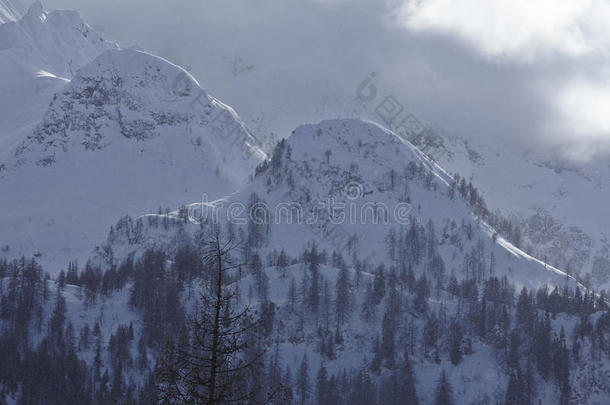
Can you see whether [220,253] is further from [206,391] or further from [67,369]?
[67,369]

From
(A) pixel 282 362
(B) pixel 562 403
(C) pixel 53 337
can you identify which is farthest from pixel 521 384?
(C) pixel 53 337

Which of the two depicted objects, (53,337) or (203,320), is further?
(53,337)

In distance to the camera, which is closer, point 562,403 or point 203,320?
point 203,320

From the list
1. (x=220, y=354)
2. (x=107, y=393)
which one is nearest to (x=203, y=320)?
(x=220, y=354)

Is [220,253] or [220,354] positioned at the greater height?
[220,253]

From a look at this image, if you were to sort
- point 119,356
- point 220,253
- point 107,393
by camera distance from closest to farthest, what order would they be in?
point 220,253 → point 107,393 → point 119,356

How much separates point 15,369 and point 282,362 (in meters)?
47.9

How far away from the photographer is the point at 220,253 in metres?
43.0

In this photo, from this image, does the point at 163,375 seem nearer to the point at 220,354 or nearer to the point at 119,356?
the point at 220,354

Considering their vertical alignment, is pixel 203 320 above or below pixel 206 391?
above

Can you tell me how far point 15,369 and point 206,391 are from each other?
494 feet

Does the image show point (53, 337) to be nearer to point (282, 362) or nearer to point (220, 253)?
point (282, 362)

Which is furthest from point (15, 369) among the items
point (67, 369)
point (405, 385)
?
point (405, 385)

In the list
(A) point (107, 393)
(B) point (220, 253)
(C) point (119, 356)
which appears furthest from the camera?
(C) point (119, 356)
